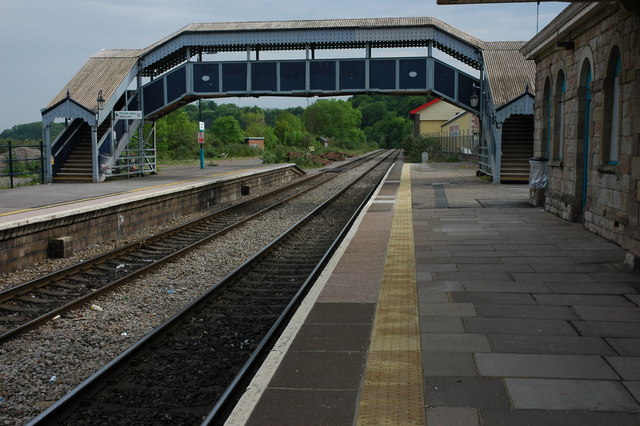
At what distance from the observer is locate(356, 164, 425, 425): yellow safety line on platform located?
157 inches

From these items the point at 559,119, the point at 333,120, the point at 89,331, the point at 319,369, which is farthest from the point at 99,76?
the point at 333,120

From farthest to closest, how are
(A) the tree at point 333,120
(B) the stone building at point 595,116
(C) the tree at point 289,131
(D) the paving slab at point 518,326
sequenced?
(A) the tree at point 333,120
(C) the tree at point 289,131
(B) the stone building at point 595,116
(D) the paving slab at point 518,326

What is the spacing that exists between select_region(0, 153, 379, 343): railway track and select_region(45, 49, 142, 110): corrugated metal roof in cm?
1288

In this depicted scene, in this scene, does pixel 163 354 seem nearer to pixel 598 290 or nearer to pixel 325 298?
pixel 325 298

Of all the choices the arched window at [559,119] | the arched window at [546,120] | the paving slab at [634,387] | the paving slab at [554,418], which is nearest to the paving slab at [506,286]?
the paving slab at [634,387]

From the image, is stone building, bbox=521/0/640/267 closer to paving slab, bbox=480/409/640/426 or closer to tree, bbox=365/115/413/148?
paving slab, bbox=480/409/640/426

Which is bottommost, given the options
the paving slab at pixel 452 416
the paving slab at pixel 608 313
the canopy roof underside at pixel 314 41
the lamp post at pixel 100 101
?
the paving slab at pixel 452 416

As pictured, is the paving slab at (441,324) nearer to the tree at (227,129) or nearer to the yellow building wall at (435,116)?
the yellow building wall at (435,116)

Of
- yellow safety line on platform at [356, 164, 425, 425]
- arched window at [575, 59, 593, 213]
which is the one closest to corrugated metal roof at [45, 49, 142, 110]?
arched window at [575, 59, 593, 213]

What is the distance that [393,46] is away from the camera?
29.1 meters

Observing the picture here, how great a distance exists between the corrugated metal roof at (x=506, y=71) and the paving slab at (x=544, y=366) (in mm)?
21043

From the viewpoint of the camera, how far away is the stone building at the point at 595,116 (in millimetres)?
9062

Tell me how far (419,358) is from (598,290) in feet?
10.1

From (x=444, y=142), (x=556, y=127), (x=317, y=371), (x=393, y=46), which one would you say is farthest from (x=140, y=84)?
(x=444, y=142)
